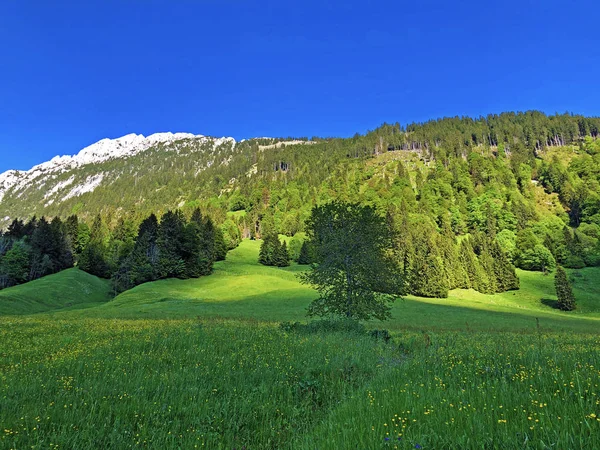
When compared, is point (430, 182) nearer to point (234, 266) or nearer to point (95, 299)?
point (234, 266)

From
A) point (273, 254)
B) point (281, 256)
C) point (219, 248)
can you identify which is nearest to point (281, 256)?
point (281, 256)

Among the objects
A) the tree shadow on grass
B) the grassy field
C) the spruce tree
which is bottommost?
the tree shadow on grass

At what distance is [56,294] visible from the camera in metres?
59.1

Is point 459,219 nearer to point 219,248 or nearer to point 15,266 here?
point 219,248

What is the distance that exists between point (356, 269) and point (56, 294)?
5929cm

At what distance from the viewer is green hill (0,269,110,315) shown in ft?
160

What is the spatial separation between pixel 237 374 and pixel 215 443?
3658mm

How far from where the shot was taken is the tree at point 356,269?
2795cm

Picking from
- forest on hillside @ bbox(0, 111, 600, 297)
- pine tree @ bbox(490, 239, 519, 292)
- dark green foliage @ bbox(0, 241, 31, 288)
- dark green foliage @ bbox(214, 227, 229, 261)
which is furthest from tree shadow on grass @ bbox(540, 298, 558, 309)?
dark green foliage @ bbox(0, 241, 31, 288)

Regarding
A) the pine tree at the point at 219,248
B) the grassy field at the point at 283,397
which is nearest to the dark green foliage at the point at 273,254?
the pine tree at the point at 219,248

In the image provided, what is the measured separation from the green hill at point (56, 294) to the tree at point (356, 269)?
4523cm

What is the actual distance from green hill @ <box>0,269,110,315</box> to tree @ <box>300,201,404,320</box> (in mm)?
45230

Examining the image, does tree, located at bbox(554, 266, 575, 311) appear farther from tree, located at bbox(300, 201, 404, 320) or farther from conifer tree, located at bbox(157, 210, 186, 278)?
conifer tree, located at bbox(157, 210, 186, 278)

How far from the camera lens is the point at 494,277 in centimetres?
8481
